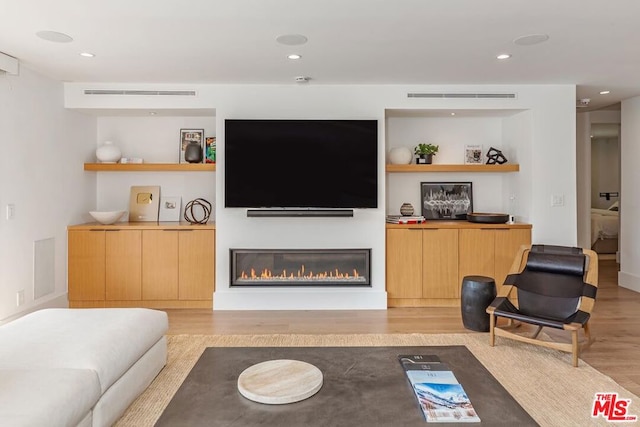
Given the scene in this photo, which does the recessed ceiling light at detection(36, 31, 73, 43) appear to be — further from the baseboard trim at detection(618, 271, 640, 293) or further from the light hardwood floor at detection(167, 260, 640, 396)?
the baseboard trim at detection(618, 271, 640, 293)

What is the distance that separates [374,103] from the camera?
485 centimetres

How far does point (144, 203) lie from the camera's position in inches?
212

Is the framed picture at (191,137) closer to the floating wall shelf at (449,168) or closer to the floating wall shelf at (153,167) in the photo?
the floating wall shelf at (153,167)

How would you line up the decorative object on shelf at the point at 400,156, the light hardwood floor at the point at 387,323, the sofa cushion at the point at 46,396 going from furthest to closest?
the decorative object on shelf at the point at 400,156 → the light hardwood floor at the point at 387,323 → the sofa cushion at the point at 46,396

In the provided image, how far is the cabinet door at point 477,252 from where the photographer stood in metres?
4.88

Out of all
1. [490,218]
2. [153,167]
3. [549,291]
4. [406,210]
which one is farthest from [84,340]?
[490,218]

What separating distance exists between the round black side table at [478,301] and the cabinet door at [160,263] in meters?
3.01

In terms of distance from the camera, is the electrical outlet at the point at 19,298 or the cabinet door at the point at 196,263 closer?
the electrical outlet at the point at 19,298

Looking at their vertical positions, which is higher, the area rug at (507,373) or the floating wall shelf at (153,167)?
the floating wall shelf at (153,167)

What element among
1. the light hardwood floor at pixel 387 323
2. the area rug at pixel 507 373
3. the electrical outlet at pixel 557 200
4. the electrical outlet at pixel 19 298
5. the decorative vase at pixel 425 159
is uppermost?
the decorative vase at pixel 425 159

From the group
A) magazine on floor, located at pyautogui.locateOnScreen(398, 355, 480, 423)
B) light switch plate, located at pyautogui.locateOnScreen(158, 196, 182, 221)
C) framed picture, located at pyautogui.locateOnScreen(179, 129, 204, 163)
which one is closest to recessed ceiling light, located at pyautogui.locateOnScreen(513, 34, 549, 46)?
magazine on floor, located at pyautogui.locateOnScreen(398, 355, 480, 423)

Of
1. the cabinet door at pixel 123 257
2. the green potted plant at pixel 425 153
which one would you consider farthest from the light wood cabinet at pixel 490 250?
the cabinet door at pixel 123 257

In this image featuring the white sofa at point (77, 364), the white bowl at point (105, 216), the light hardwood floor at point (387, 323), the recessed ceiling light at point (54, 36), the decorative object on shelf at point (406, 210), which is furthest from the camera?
the decorative object on shelf at point (406, 210)

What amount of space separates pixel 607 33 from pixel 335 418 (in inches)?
133
